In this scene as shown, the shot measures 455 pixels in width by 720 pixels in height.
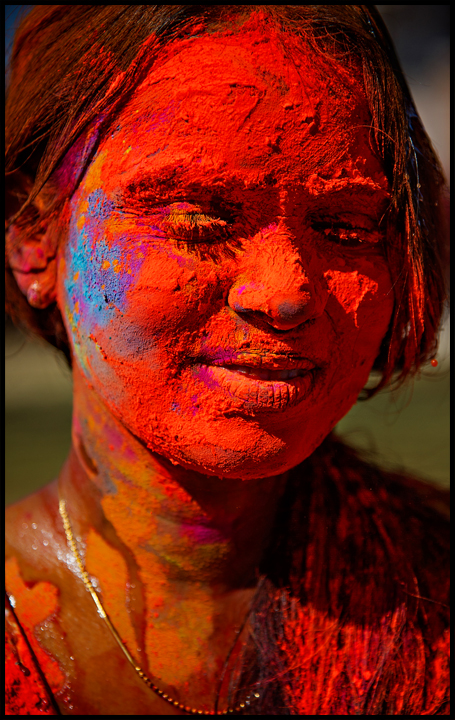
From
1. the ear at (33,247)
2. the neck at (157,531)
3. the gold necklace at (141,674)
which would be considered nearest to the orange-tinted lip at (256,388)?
the neck at (157,531)

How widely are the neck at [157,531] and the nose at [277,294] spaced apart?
1.20 feet

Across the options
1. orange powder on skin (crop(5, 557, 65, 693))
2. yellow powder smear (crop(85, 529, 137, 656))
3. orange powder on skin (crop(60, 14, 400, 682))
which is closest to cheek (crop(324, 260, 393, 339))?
orange powder on skin (crop(60, 14, 400, 682))

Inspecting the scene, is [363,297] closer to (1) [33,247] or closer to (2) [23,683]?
(1) [33,247]

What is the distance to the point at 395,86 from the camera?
1.07 m

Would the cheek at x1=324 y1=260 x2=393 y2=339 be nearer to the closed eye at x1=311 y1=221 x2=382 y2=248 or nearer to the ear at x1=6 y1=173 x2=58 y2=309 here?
the closed eye at x1=311 y1=221 x2=382 y2=248

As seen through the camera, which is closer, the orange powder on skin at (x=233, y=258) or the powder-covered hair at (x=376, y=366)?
the orange powder on skin at (x=233, y=258)

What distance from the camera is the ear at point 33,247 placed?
3.89ft

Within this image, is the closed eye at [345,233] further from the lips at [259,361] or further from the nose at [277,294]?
the lips at [259,361]

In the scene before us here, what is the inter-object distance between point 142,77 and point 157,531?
782mm

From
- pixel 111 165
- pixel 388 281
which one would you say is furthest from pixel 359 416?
pixel 111 165

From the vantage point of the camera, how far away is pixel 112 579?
1239 mm

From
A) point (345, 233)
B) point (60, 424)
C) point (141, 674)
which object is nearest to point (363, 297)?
point (345, 233)

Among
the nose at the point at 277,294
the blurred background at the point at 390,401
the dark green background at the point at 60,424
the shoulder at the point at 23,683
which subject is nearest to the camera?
the nose at the point at 277,294

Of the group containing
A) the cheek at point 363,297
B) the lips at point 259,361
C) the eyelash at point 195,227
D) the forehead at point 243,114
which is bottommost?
the lips at point 259,361
